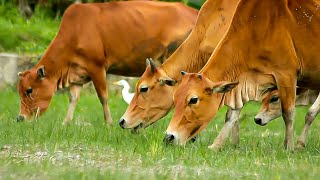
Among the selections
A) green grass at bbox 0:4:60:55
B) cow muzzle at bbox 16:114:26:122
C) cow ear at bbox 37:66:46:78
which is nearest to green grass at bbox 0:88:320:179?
cow muzzle at bbox 16:114:26:122

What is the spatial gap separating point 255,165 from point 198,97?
5.54ft

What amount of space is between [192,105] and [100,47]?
469 centimetres

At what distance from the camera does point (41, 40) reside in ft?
66.6

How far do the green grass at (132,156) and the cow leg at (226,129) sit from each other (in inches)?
5.7

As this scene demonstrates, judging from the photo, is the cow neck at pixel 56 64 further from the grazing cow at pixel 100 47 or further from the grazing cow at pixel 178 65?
the grazing cow at pixel 178 65

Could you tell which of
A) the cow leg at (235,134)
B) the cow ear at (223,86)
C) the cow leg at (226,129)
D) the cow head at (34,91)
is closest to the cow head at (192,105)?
the cow ear at (223,86)

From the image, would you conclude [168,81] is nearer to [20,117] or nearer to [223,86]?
[223,86]

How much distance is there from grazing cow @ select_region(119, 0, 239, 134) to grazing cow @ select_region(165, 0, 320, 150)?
1.14m

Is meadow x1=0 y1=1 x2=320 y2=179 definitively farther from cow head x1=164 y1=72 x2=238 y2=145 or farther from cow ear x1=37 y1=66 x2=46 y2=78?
cow ear x1=37 y1=66 x2=46 y2=78

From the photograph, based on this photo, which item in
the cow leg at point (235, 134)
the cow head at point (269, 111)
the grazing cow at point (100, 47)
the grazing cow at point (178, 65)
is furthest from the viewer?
the grazing cow at point (100, 47)

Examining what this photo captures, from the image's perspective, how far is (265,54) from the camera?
1100 centimetres

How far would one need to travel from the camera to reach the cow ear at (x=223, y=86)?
10535 millimetres

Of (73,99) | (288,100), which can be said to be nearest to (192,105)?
(288,100)

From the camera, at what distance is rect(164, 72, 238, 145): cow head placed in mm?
10648
